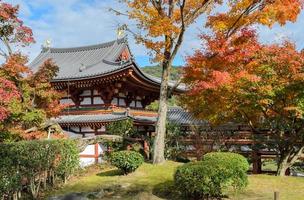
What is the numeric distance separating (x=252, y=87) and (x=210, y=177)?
227 inches

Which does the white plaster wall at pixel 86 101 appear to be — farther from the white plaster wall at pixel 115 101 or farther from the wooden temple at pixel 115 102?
the white plaster wall at pixel 115 101

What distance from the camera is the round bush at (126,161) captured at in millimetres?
18844

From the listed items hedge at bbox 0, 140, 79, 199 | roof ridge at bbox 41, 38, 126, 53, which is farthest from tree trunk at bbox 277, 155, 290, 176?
roof ridge at bbox 41, 38, 126, 53

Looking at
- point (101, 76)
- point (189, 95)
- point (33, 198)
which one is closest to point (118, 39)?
point (101, 76)

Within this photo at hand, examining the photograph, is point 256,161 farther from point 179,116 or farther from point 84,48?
point 84,48

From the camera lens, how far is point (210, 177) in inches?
546

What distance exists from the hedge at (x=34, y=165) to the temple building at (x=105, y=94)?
5777mm

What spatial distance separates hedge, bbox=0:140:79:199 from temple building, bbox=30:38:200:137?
5.78 meters

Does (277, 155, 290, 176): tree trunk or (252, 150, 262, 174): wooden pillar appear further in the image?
(252, 150, 262, 174): wooden pillar

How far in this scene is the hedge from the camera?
562 inches

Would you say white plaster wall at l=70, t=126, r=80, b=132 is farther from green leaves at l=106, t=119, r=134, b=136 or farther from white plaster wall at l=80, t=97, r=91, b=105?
green leaves at l=106, t=119, r=134, b=136

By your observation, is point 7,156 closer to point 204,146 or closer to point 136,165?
point 136,165

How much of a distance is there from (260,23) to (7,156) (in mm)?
12636

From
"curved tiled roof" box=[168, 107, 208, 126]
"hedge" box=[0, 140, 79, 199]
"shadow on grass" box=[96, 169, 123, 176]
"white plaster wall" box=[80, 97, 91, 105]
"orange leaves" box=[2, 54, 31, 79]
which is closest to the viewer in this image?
"hedge" box=[0, 140, 79, 199]
